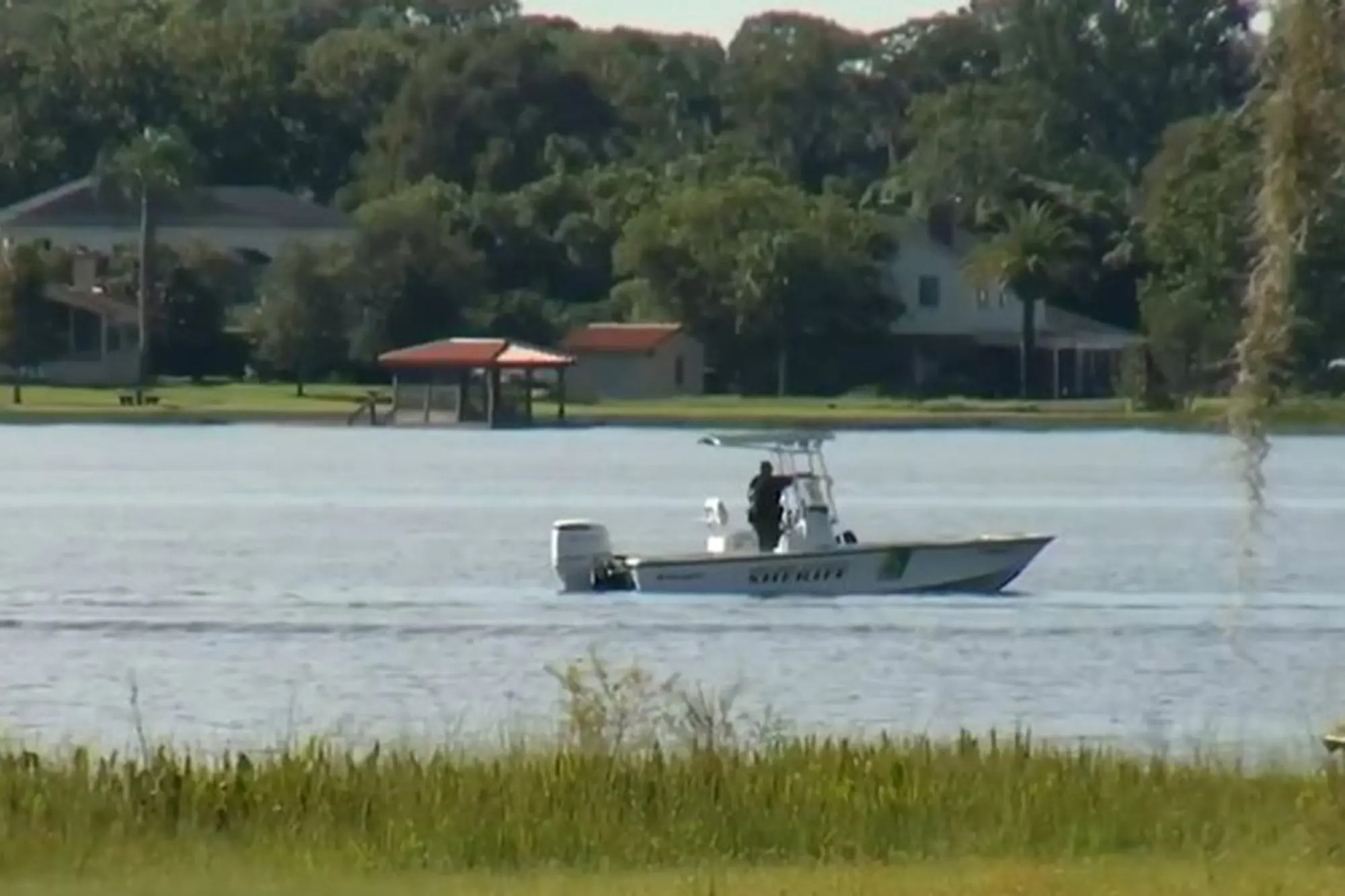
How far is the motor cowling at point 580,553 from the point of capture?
48.3 m

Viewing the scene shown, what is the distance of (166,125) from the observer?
157 m

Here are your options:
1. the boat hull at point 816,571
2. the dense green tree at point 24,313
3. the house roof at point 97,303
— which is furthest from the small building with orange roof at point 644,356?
the boat hull at point 816,571

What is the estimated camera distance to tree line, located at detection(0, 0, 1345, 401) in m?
122

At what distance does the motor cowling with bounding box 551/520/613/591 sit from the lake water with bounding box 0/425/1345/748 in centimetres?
41

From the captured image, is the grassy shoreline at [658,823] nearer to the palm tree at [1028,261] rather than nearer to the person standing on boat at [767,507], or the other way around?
the person standing on boat at [767,507]

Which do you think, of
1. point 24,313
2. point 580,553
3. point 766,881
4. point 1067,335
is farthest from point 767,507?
point 1067,335

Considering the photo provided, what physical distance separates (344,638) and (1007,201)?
8983 cm

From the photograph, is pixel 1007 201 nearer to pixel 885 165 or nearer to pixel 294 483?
pixel 885 165

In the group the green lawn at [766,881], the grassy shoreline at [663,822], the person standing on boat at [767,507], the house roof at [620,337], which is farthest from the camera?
the house roof at [620,337]

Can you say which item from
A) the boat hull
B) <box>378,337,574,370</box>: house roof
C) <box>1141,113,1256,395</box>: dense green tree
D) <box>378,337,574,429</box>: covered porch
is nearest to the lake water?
the boat hull

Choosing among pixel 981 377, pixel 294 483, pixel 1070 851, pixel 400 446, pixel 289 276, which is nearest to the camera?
pixel 1070 851

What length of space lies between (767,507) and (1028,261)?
3129 inches

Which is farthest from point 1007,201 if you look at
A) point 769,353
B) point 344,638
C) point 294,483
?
point 344,638

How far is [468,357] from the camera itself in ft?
372
